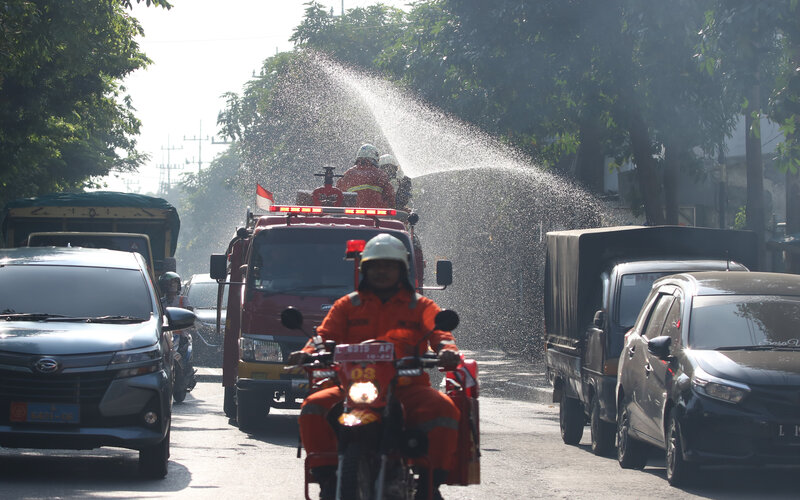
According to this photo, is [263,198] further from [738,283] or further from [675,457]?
[675,457]

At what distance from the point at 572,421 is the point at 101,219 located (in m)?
11.4

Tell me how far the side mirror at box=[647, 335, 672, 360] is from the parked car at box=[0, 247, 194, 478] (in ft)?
13.1

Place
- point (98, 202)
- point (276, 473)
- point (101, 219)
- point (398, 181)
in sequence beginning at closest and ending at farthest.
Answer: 1. point (276, 473)
2. point (398, 181)
3. point (101, 219)
4. point (98, 202)

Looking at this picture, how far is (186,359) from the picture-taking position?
19125 mm

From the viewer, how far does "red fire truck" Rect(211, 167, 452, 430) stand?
45.2ft

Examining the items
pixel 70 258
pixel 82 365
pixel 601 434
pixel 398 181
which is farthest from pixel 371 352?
pixel 398 181

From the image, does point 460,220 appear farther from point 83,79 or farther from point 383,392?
point 383,392

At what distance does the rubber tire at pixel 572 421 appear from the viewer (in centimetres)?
1450

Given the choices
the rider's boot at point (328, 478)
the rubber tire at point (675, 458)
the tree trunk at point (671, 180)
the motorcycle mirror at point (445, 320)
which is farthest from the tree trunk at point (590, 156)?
the rider's boot at point (328, 478)

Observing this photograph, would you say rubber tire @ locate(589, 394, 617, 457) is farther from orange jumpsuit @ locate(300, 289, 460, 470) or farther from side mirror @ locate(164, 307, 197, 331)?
orange jumpsuit @ locate(300, 289, 460, 470)

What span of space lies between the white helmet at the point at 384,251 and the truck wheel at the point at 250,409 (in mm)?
7407

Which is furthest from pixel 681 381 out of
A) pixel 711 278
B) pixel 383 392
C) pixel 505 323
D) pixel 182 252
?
pixel 182 252

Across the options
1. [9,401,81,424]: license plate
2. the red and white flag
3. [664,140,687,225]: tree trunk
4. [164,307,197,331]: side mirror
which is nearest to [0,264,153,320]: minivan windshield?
[164,307,197,331]: side mirror

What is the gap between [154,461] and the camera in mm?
10312
